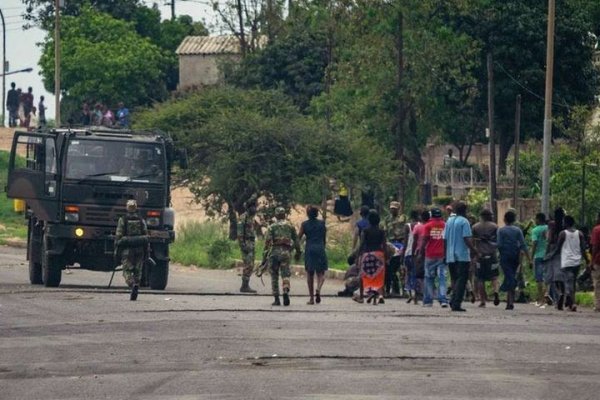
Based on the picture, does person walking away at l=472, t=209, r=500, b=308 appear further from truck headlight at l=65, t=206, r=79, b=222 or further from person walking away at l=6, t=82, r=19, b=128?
person walking away at l=6, t=82, r=19, b=128

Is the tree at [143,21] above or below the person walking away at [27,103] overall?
above

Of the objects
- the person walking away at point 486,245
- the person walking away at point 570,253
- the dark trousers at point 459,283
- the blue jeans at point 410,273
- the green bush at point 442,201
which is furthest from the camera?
the green bush at point 442,201

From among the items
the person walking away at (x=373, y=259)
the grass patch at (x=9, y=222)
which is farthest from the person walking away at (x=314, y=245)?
the grass patch at (x=9, y=222)

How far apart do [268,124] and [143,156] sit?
16.5 m

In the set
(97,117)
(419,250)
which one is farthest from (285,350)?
(97,117)

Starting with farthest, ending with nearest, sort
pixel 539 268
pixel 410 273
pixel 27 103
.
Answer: pixel 27 103 → pixel 410 273 → pixel 539 268

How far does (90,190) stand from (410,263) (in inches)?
258

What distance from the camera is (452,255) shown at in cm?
2656

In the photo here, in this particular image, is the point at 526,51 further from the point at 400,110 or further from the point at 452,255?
the point at 452,255

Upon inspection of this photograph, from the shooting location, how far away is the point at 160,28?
99688 mm

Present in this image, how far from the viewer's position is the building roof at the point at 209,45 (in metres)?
90.7

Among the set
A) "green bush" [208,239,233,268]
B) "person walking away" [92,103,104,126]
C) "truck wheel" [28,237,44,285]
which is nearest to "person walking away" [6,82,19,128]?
"person walking away" [92,103,104,126]

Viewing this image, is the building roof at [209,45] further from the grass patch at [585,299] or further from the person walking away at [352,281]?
the grass patch at [585,299]

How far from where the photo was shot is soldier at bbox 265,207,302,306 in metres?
27.1
